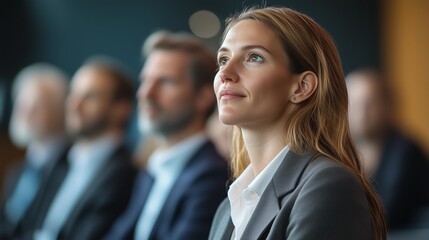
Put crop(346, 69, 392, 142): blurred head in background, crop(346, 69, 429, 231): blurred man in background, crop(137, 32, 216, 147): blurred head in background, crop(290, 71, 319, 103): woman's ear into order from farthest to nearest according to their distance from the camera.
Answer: crop(346, 69, 392, 142): blurred head in background, crop(346, 69, 429, 231): blurred man in background, crop(137, 32, 216, 147): blurred head in background, crop(290, 71, 319, 103): woman's ear

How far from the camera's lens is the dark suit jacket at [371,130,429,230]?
474 cm

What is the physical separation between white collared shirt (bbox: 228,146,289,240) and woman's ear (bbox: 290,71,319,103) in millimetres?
123

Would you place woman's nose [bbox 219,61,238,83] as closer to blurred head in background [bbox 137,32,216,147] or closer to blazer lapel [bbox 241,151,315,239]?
blazer lapel [bbox 241,151,315,239]

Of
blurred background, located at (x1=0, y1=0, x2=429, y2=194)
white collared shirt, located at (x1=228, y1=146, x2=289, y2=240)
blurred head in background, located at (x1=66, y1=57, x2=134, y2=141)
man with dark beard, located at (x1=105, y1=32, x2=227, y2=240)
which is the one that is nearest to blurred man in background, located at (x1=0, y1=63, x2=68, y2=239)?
blurred head in background, located at (x1=66, y1=57, x2=134, y2=141)

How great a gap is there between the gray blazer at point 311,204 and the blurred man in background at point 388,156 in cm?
280

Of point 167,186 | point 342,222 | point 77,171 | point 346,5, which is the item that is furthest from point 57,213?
point 346,5

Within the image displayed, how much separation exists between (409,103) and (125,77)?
4.69 m

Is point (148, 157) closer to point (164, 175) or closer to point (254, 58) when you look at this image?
point (164, 175)

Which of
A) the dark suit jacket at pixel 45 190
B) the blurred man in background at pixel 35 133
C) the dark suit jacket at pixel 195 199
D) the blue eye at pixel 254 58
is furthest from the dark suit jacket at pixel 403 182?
the blue eye at pixel 254 58

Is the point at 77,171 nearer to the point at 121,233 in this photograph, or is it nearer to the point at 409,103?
the point at 121,233

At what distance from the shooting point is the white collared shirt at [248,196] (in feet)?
6.19

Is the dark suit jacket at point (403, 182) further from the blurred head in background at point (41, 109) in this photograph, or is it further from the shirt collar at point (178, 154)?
the blurred head in background at point (41, 109)

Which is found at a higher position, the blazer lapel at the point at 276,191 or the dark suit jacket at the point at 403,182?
the blazer lapel at the point at 276,191

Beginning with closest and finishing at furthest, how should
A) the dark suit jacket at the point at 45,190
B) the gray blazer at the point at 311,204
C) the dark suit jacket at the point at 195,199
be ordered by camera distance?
the gray blazer at the point at 311,204
the dark suit jacket at the point at 195,199
the dark suit jacket at the point at 45,190
